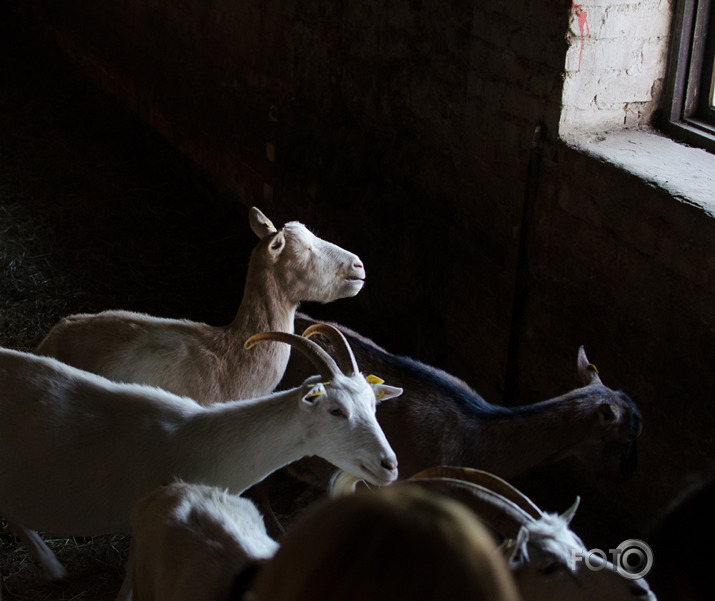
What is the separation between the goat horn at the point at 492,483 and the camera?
2.32 metres

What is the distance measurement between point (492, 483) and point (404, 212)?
2.78 meters

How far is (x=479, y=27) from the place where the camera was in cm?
414

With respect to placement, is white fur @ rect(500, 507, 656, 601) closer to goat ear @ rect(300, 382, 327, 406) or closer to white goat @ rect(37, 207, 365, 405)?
goat ear @ rect(300, 382, 327, 406)

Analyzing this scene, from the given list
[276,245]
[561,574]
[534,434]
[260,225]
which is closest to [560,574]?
[561,574]

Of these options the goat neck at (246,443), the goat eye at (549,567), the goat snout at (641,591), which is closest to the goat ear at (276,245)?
the goat neck at (246,443)

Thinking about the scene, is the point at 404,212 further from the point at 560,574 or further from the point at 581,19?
the point at 560,574

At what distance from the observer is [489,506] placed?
2.21m

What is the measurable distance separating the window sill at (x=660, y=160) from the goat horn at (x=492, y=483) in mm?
1475

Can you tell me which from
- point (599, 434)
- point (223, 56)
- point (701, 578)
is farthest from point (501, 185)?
point (223, 56)

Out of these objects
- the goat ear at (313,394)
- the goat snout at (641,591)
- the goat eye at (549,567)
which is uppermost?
the goat ear at (313,394)

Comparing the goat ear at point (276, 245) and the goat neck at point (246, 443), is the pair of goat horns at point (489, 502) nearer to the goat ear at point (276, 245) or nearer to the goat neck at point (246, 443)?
the goat neck at point (246, 443)

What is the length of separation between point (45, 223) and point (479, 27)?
372 centimetres

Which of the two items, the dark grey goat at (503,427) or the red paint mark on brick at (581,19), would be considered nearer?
the dark grey goat at (503,427)

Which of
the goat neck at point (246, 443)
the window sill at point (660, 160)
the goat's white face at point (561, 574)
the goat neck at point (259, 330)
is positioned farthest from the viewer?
the goat neck at point (259, 330)
